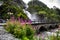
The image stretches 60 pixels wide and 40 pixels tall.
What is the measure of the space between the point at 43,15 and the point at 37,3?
10834mm

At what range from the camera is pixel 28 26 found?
1278 centimetres

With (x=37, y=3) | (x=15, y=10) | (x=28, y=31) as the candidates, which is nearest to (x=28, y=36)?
(x=28, y=31)

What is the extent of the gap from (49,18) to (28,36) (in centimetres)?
3655

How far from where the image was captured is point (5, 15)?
37.1m

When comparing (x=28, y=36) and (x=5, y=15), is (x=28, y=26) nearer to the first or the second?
(x=28, y=36)

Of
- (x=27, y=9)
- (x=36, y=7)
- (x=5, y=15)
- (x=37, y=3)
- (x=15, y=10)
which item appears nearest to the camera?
(x=5, y=15)

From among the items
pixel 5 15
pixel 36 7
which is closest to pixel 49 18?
pixel 36 7

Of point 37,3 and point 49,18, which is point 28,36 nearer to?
point 49,18

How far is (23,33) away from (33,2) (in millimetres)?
48328

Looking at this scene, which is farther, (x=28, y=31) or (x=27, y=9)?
(x=27, y=9)

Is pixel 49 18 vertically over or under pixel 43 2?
under

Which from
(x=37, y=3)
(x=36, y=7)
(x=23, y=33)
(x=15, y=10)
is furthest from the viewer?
(x=37, y=3)

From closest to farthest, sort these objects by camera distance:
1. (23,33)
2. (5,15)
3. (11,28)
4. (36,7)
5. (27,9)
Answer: (23,33)
(11,28)
(5,15)
(27,9)
(36,7)

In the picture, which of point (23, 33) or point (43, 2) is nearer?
point (23, 33)
